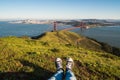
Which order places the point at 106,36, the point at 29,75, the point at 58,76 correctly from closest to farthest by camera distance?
the point at 58,76 < the point at 29,75 < the point at 106,36

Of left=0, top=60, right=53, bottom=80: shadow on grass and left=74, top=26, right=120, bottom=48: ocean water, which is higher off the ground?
left=0, top=60, right=53, bottom=80: shadow on grass

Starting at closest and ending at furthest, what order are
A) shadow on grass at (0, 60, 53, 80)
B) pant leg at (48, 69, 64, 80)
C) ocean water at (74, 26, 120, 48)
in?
1. pant leg at (48, 69, 64, 80)
2. shadow on grass at (0, 60, 53, 80)
3. ocean water at (74, 26, 120, 48)

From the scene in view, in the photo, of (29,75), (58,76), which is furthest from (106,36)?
(58,76)

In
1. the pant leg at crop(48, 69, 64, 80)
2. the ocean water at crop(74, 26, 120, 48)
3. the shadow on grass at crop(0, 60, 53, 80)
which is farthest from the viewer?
the ocean water at crop(74, 26, 120, 48)

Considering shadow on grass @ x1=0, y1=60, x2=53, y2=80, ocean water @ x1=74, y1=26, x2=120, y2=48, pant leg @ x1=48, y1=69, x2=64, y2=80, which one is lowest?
ocean water @ x1=74, y1=26, x2=120, y2=48

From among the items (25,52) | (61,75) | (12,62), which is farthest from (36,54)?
(61,75)

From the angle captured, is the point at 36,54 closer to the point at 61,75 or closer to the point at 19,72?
the point at 19,72

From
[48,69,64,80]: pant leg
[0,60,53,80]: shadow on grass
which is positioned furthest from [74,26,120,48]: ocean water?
[48,69,64,80]: pant leg

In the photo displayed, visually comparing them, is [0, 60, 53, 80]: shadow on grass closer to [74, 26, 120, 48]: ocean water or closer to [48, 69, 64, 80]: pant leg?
[48, 69, 64, 80]: pant leg

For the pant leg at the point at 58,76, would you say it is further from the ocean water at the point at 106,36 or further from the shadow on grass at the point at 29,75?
the ocean water at the point at 106,36

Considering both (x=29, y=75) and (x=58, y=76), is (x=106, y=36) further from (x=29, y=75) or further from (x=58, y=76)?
(x=58, y=76)

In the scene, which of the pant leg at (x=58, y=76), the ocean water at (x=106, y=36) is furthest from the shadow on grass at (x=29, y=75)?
the ocean water at (x=106, y=36)
